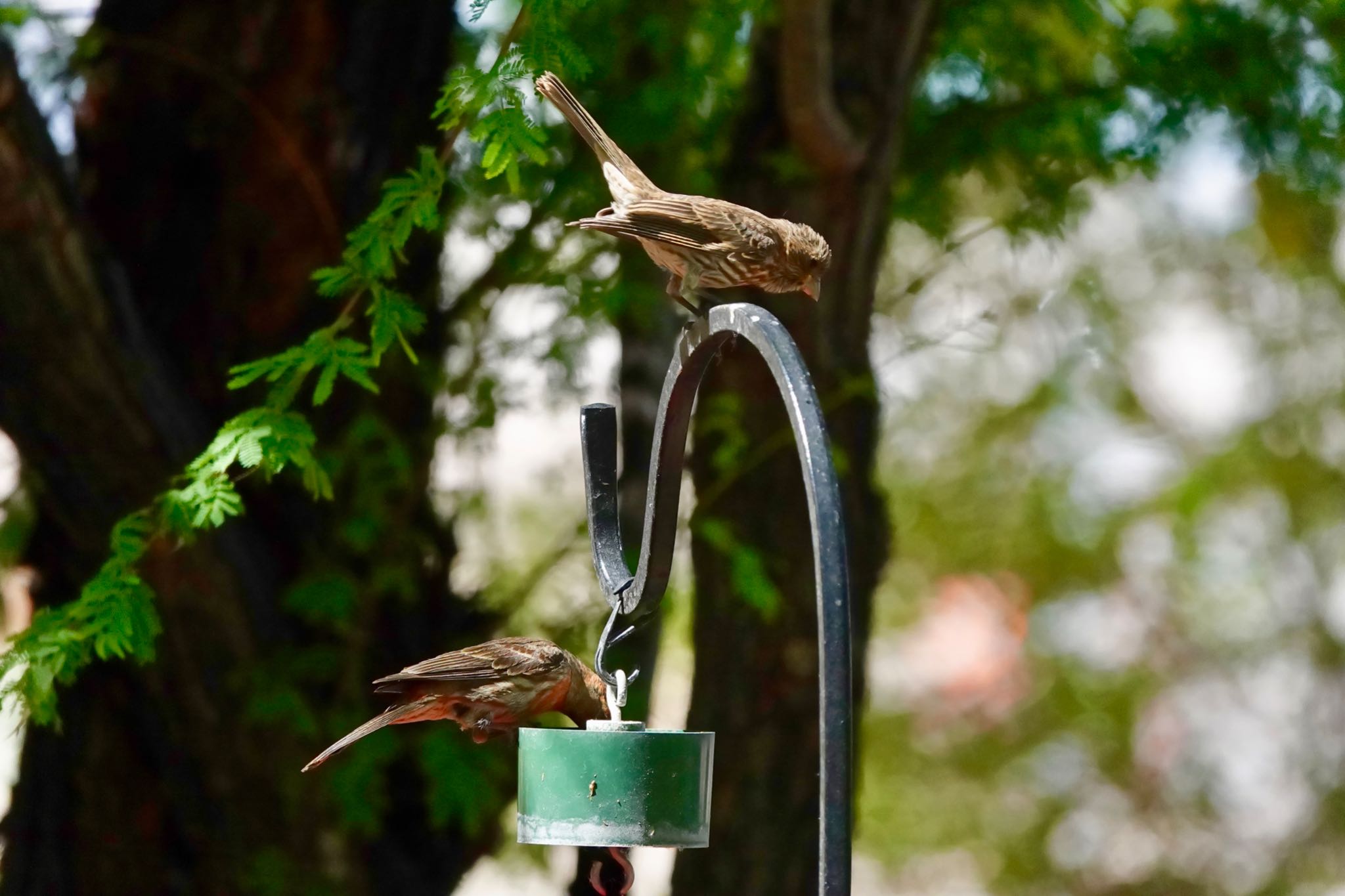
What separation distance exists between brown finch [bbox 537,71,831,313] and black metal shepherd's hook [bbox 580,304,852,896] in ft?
0.77

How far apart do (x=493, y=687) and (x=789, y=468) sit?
2.28m

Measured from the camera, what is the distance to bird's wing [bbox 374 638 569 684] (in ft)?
7.57

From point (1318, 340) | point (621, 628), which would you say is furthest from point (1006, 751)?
point (621, 628)

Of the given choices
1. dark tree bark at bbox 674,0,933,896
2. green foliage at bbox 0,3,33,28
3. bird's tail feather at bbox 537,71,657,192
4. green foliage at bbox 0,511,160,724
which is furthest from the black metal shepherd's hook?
green foliage at bbox 0,3,33,28

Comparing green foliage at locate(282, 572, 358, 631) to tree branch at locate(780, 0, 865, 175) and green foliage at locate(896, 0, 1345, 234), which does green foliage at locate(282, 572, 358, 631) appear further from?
green foliage at locate(896, 0, 1345, 234)

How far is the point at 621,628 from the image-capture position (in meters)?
2.51

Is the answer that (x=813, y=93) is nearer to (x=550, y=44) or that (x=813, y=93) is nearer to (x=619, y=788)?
(x=550, y=44)

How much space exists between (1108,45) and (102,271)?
3.42 meters

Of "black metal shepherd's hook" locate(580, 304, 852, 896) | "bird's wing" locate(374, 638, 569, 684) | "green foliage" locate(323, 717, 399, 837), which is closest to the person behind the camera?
"black metal shepherd's hook" locate(580, 304, 852, 896)

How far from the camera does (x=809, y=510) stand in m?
2.21

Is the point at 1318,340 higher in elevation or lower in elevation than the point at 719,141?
higher

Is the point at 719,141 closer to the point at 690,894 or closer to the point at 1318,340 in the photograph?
the point at 690,894

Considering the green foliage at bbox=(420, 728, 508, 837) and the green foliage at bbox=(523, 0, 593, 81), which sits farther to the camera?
the green foliage at bbox=(420, 728, 508, 837)

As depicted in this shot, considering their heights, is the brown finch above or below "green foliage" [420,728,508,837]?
above
